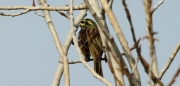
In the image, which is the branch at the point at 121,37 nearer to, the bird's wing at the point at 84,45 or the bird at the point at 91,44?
the bird at the point at 91,44

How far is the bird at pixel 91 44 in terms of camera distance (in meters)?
9.16

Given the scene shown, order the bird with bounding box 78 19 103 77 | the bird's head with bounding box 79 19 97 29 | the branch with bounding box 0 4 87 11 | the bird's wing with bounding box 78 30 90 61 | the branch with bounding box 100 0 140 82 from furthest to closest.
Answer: the bird's head with bounding box 79 19 97 29 < the bird's wing with bounding box 78 30 90 61 < the bird with bounding box 78 19 103 77 < the branch with bounding box 0 4 87 11 < the branch with bounding box 100 0 140 82

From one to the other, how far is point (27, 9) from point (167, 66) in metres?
2.01

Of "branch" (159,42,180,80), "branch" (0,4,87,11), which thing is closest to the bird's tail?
"branch" (0,4,87,11)

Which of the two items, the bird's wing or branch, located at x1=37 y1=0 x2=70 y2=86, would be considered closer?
branch, located at x1=37 y1=0 x2=70 y2=86

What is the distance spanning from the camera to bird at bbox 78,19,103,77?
9.16 metres

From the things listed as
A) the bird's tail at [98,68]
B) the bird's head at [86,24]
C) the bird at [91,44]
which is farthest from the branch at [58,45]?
the bird's head at [86,24]

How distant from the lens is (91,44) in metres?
9.64

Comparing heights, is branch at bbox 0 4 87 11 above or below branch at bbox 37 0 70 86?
above

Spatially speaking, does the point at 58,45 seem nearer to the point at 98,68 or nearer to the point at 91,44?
the point at 98,68

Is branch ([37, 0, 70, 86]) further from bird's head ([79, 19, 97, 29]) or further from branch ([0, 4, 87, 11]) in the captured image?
bird's head ([79, 19, 97, 29])

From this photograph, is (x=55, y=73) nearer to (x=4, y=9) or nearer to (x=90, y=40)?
(x=4, y=9)

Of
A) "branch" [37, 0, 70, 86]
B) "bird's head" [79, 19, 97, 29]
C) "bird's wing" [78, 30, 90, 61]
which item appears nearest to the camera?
"branch" [37, 0, 70, 86]

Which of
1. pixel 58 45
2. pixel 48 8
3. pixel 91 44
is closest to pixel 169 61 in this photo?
pixel 58 45
